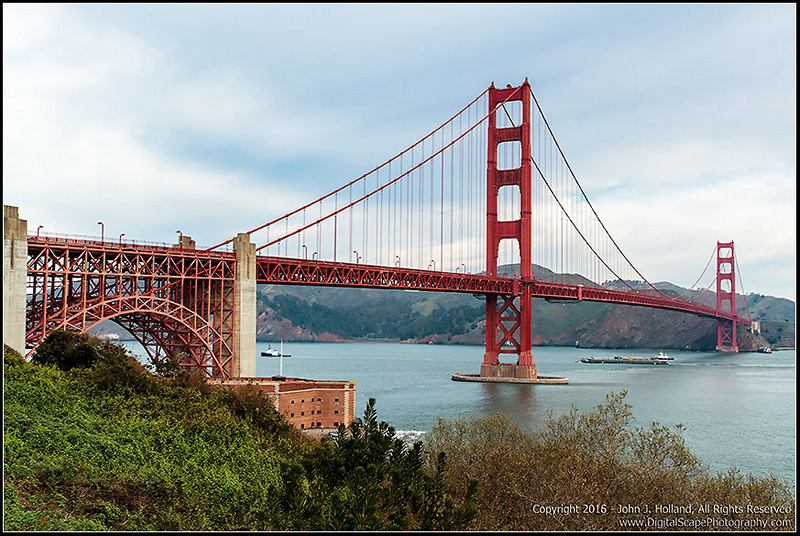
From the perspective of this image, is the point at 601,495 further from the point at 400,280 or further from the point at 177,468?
the point at 400,280

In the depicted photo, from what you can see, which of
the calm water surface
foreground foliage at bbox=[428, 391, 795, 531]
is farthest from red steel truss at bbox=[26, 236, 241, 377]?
foreground foliage at bbox=[428, 391, 795, 531]

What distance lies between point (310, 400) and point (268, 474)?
802 inches

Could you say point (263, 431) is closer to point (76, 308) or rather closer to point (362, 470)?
point (362, 470)

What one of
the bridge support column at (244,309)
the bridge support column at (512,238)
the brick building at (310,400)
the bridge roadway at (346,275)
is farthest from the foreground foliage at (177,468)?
the bridge support column at (512,238)

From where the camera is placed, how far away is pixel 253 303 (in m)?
41.0

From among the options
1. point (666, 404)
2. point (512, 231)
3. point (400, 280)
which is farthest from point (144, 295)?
point (512, 231)

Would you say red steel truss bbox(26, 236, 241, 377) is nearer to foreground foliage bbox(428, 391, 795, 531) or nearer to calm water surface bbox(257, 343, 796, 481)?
calm water surface bbox(257, 343, 796, 481)

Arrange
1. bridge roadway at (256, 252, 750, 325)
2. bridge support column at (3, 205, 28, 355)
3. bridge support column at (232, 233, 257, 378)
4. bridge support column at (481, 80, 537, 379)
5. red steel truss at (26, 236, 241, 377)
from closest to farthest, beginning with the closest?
bridge support column at (3, 205, 28, 355), red steel truss at (26, 236, 241, 377), bridge support column at (232, 233, 257, 378), bridge roadway at (256, 252, 750, 325), bridge support column at (481, 80, 537, 379)

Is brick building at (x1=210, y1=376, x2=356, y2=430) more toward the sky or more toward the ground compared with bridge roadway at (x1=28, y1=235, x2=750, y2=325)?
more toward the ground

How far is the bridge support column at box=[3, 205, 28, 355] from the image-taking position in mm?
30328

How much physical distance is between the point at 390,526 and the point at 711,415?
127ft

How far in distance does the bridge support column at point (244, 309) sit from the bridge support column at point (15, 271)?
11778mm

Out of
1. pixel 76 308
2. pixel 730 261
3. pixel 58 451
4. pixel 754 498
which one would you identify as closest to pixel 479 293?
pixel 76 308

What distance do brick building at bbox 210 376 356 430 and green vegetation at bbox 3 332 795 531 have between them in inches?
393
